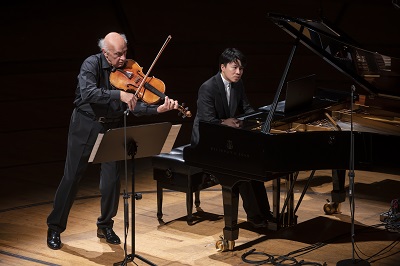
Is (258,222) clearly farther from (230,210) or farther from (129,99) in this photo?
(129,99)

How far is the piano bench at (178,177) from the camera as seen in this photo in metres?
5.71

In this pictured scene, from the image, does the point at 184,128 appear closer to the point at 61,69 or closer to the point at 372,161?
the point at 61,69

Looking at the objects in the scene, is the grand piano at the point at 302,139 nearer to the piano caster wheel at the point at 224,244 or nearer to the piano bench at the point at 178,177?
the piano caster wheel at the point at 224,244

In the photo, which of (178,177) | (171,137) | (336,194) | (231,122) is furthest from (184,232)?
(336,194)

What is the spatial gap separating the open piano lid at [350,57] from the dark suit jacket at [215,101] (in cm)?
69

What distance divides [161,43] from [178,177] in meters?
3.56

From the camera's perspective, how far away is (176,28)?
9141 millimetres

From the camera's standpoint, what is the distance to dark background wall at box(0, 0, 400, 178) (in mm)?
8625

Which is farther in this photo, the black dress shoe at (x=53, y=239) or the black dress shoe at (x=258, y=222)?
the black dress shoe at (x=258, y=222)

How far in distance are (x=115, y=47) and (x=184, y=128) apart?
12.5ft

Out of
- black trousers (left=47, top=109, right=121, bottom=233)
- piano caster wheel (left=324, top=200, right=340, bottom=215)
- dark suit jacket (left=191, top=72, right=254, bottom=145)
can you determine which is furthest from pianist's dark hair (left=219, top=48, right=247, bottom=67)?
piano caster wheel (left=324, top=200, right=340, bottom=215)

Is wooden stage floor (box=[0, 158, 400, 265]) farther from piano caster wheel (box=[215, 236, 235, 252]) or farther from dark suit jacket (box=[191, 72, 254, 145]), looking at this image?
dark suit jacket (box=[191, 72, 254, 145])

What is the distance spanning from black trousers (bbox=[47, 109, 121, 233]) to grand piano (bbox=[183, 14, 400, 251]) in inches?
21.3

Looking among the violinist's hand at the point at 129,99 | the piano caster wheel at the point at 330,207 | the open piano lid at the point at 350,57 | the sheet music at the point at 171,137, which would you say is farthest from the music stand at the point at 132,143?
the piano caster wheel at the point at 330,207
